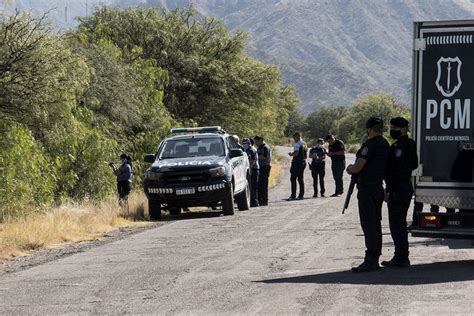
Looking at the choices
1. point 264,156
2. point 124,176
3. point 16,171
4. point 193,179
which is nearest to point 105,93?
point 124,176

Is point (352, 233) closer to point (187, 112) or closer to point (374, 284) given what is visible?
point (374, 284)

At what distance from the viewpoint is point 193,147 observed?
885 inches

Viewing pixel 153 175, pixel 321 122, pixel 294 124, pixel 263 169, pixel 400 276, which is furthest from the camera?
pixel 321 122

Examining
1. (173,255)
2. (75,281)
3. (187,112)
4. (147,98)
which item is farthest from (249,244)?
(187,112)

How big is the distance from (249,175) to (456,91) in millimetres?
12514

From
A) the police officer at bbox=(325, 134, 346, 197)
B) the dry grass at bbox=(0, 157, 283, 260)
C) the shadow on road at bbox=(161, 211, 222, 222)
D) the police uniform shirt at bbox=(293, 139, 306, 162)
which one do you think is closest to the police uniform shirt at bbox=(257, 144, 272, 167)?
the police uniform shirt at bbox=(293, 139, 306, 162)

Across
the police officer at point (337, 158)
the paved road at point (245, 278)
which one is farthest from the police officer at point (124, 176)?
the paved road at point (245, 278)

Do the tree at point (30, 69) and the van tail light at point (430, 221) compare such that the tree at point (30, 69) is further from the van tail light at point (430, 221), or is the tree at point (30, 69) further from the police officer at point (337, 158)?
the van tail light at point (430, 221)

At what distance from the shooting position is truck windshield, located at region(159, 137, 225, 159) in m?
22.2

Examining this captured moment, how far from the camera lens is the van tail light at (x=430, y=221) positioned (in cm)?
1205

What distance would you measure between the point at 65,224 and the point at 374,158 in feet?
26.5

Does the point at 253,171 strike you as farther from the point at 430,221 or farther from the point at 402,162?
the point at 402,162

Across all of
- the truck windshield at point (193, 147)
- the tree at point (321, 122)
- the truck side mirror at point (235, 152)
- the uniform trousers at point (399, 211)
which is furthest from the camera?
the tree at point (321, 122)

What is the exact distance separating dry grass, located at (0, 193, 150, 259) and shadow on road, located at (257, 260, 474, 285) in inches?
219
